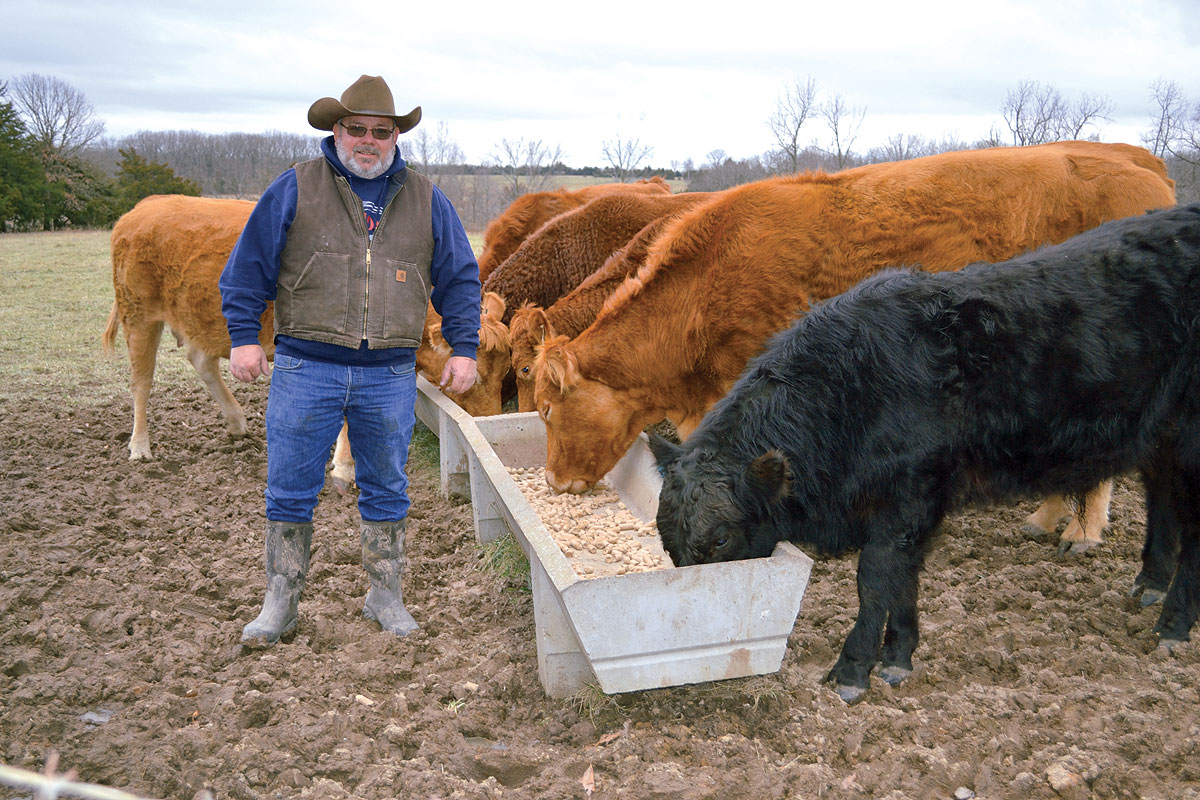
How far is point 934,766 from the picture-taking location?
2.85 meters

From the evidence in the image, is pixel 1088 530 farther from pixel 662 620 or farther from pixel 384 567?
pixel 384 567

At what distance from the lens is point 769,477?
10.7ft

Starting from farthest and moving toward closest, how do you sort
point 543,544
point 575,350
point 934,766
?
point 575,350, point 543,544, point 934,766

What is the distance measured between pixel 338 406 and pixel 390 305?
1.66 feet

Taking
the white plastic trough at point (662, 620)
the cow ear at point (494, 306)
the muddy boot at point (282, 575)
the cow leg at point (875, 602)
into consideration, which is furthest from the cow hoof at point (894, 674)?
the cow ear at point (494, 306)

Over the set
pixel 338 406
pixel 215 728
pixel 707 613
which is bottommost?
pixel 215 728

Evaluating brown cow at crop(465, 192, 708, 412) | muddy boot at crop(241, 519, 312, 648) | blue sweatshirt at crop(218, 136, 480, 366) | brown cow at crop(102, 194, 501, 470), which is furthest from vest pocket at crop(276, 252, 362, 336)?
brown cow at crop(465, 192, 708, 412)

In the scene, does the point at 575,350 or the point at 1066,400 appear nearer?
the point at 1066,400

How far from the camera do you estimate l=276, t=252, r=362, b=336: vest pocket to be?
11.8 feet

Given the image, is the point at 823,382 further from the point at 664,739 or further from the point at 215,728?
the point at 215,728

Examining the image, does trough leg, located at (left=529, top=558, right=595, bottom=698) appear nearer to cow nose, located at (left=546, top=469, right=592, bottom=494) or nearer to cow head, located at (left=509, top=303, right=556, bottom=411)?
cow nose, located at (left=546, top=469, right=592, bottom=494)

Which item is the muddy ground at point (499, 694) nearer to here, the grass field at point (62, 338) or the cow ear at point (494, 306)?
the cow ear at point (494, 306)

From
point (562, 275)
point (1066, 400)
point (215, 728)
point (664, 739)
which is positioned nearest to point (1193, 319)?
point (1066, 400)

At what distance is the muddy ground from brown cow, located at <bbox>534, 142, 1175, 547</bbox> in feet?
3.38
